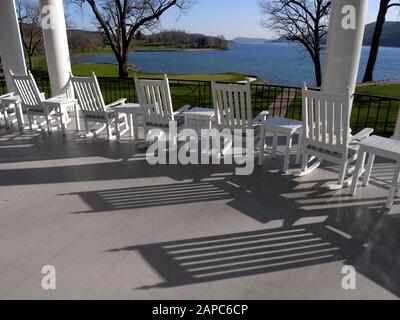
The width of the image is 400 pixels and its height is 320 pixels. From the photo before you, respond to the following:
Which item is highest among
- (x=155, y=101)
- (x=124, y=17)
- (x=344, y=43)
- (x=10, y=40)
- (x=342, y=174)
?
(x=124, y=17)

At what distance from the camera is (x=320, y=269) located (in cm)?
230

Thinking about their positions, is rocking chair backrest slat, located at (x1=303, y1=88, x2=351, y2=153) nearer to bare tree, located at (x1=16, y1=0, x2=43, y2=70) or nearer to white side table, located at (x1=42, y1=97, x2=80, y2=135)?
white side table, located at (x1=42, y1=97, x2=80, y2=135)

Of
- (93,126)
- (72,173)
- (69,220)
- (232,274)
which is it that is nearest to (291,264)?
(232,274)

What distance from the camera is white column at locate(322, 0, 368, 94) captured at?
3.78m

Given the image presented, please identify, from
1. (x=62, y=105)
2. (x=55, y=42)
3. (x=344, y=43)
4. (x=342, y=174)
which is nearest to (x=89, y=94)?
(x=62, y=105)

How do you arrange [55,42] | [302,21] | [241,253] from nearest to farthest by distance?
[241,253] < [55,42] < [302,21]

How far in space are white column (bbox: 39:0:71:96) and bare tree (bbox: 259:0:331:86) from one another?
502 inches

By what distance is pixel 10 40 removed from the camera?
6676 mm

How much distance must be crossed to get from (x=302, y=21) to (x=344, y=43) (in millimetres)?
14079

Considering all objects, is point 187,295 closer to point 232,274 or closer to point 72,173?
point 232,274

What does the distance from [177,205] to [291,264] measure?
1269 mm

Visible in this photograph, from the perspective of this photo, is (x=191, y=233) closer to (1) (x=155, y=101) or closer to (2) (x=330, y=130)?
(2) (x=330, y=130)

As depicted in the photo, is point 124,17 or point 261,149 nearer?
point 261,149
